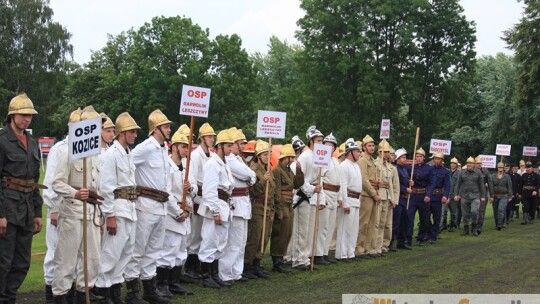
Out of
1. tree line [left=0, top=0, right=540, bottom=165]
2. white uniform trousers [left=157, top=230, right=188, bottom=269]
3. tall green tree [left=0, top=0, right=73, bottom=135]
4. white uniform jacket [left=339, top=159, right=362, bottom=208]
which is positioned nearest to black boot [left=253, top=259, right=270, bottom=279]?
white uniform trousers [left=157, top=230, right=188, bottom=269]

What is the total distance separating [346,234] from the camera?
48.7ft

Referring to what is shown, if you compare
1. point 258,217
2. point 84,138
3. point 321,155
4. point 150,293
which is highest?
point 84,138

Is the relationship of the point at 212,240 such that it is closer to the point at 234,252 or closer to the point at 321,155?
the point at 234,252

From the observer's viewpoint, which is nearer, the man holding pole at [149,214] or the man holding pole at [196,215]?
the man holding pole at [149,214]

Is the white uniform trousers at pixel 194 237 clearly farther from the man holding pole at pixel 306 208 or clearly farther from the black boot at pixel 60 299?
the black boot at pixel 60 299

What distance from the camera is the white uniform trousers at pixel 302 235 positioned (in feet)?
44.2

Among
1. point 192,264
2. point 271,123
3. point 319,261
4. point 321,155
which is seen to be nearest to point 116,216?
point 192,264

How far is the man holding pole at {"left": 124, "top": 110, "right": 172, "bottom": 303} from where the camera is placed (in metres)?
9.36

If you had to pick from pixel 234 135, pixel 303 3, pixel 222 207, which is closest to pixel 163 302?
pixel 222 207

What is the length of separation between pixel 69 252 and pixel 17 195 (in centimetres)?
97

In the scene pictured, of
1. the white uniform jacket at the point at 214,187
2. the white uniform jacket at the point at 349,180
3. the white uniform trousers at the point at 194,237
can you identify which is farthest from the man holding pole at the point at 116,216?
the white uniform jacket at the point at 349,180

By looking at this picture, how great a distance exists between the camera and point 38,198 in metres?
8.33

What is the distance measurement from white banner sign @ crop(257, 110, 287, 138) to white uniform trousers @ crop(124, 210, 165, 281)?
434 cm

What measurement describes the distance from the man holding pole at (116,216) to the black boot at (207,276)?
2.08 m
